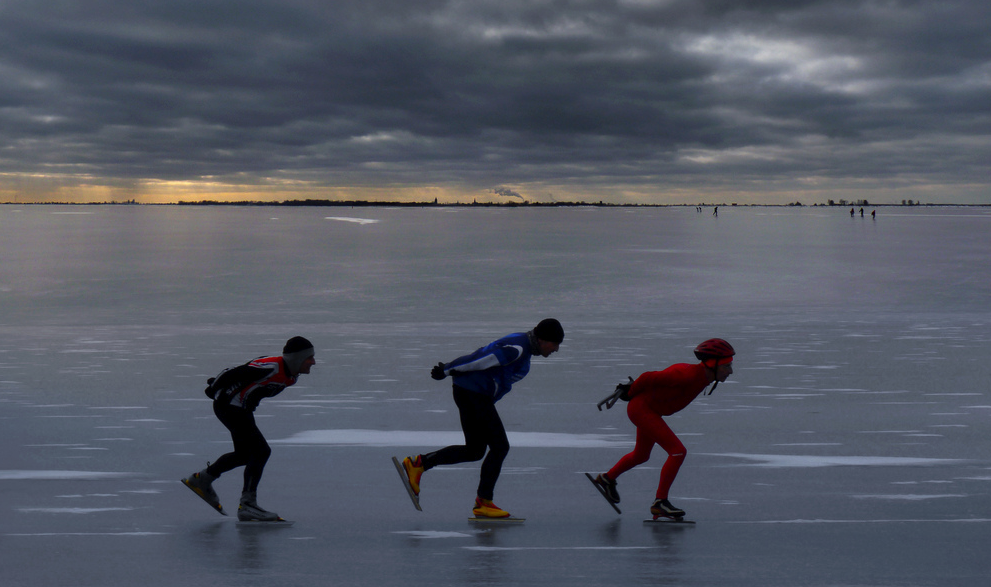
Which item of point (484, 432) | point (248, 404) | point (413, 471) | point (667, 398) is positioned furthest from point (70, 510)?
point (667, 398)

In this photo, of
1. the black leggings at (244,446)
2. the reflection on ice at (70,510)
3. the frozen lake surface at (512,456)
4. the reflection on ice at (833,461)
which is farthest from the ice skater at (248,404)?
the reflection on ice at (833,461)

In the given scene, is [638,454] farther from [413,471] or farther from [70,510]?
[70,510]

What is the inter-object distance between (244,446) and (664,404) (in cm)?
282

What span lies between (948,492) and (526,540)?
3.32 meters

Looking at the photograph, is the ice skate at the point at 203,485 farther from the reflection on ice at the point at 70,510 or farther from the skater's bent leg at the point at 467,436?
the skater's bent leg at the point at 467,436

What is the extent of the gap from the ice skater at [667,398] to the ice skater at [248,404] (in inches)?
80.7

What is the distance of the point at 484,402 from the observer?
6312 millimetres

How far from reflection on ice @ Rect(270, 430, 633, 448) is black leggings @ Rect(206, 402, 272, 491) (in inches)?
91.4

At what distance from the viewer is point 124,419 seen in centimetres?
959

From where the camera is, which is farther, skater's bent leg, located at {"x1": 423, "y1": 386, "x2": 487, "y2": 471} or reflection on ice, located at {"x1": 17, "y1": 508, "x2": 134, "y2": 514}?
reflection on ice, located at {"x1": 17, "y1": 508, "x2": 134, "y2": 514}

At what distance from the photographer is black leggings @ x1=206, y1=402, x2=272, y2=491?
618cm

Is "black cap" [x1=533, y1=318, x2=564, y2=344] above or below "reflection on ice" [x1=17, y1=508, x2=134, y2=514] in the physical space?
above

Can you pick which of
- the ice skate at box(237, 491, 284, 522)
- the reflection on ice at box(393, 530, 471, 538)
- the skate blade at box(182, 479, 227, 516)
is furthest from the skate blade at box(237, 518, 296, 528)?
the reflection on ice at box(393, 530, 471, 538)

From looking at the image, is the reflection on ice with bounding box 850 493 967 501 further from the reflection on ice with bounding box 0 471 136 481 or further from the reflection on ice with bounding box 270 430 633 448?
the reflection on ice with bounding box 0 471 136 481
